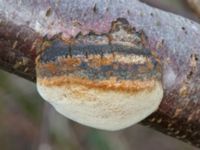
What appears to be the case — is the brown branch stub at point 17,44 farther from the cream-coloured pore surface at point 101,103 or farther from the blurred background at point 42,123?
the blurred background at point 42,123

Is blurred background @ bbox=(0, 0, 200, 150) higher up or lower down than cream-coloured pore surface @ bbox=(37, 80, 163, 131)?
lower down

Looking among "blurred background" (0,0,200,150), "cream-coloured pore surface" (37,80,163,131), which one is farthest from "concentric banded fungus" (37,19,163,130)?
"blurred background" (0,0,200,150)

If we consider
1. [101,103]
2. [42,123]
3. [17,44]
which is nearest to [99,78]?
[101,103]

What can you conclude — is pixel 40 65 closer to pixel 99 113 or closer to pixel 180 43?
pixel 99 113

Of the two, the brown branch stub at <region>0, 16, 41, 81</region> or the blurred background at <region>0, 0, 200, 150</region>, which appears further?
the blurred background at <region>0, 0, 200, 150</region>

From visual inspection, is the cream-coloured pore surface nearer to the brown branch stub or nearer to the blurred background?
the brown branch stub

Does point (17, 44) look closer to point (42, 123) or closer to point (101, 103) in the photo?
point (101, 103)

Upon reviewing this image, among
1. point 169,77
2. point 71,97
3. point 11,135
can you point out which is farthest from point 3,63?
point 11,135
